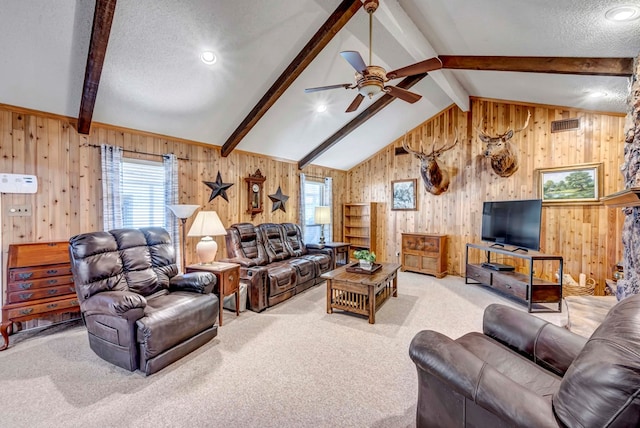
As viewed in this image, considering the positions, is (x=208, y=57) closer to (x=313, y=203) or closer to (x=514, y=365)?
(x=514, y=365)

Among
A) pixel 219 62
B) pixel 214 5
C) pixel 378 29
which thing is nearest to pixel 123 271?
pixel 219 62

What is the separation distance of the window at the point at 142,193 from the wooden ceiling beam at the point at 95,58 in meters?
0.69

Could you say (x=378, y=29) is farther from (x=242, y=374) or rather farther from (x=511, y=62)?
(x=242, y=374)

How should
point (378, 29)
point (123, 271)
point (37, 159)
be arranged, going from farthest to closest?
point (378, 29), point (37, 159), point (123, 271)

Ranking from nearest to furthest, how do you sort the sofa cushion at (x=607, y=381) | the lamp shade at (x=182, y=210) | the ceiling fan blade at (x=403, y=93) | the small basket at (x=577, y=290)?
the sofa cushion at (x=607, y=381) → the ceiling fan blade at (x=403, y=93) → the lamp shade at (x=182, y=210) → the small basket at (x=577, y=290)

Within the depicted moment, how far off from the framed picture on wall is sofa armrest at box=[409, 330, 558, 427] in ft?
16.7

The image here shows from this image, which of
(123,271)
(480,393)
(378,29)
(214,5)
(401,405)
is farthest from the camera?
(378,29)

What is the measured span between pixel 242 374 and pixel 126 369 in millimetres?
1004

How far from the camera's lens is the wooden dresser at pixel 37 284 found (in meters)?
2.69

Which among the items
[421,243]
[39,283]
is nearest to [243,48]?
[39,283]

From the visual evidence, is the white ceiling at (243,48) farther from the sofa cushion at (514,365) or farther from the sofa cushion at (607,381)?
the sofa cushion at (514,365)

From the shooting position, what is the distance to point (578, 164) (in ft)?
14.0

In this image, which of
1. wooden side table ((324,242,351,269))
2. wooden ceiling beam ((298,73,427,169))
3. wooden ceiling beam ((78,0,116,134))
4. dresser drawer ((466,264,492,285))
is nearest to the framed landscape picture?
dresser drawer ((466,264,492,285))

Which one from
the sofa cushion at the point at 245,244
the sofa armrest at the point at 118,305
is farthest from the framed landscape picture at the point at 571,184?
the sofa armrest at the point at 118,305
